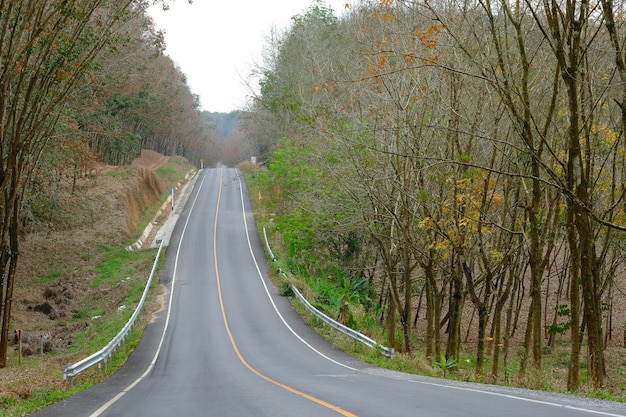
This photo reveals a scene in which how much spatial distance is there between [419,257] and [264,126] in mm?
50434

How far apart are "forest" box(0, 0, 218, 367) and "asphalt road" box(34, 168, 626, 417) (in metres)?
6.39

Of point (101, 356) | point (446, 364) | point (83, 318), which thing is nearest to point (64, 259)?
point (83, 318)

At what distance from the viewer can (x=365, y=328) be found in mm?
28000

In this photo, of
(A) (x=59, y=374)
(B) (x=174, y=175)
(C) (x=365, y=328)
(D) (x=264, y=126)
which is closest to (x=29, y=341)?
(A) (x=59, y=374)

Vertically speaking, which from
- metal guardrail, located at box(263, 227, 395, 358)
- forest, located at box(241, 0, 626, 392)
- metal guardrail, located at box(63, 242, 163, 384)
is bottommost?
metal guardrail, located at box(63, 242, 163, 384)

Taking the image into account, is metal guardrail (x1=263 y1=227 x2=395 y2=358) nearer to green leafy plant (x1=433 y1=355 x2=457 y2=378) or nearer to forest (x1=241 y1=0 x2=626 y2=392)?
forest (x1=241 y1=0 x2=626 y2=392)

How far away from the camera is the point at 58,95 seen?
2031cm

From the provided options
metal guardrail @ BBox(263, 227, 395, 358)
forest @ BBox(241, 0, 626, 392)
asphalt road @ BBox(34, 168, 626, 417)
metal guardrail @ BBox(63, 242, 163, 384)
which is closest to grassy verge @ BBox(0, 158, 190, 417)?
metal guardrail @ BBox(63, 242, 163, 384)

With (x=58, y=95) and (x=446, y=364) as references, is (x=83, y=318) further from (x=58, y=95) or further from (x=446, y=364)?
(x=446, y=364)

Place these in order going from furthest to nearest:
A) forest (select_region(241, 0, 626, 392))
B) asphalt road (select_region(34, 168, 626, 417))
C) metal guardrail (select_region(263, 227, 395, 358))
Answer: metal guardrail (select_region(263, 227, 395, 358)) → forest (select_region(241, 0, 626, 392)) → asphalt road (select_region(34, 168, 626, 417))

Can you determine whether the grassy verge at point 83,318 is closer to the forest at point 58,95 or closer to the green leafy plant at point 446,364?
the forest at point 58,95

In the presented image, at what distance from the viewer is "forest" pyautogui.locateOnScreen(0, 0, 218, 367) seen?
16266 millimetres

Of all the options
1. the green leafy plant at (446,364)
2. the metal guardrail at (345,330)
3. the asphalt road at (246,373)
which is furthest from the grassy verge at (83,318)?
the green leafy plant at (446,364)

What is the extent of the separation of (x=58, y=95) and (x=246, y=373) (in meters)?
10.4
